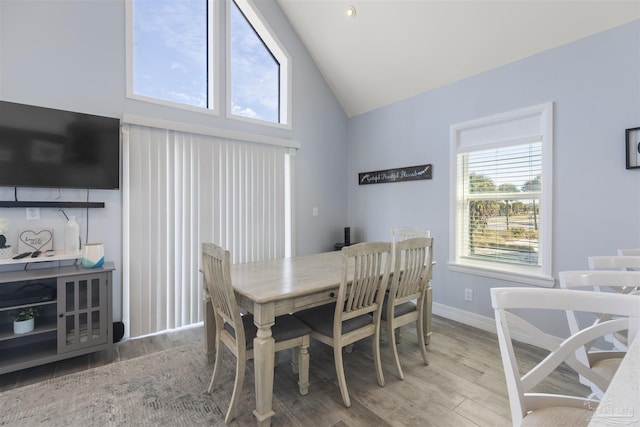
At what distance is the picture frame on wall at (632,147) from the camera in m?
2.16

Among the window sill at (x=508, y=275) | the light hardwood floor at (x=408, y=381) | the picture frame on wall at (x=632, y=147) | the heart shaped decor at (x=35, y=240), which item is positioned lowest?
the light hardwood floor at (x=408, y=381)

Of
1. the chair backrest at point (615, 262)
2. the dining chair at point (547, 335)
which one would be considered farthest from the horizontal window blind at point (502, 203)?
the dining chair at point (547, 335)

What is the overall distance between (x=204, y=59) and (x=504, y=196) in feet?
11.6

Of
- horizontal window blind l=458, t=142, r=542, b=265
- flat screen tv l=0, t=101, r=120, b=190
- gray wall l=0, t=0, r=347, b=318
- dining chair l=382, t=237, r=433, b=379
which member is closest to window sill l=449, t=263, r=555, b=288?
horizontal window blind l=458, t=142, r=542, b=265

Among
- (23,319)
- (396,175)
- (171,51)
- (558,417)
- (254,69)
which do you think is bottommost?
(23,319)

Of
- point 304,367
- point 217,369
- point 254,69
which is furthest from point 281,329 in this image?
point 254,69

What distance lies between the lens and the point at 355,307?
1.95 m

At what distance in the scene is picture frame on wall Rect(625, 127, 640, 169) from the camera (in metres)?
2.16

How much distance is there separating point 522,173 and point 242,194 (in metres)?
2.94

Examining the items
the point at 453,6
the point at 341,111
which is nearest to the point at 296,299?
the point at 453,6

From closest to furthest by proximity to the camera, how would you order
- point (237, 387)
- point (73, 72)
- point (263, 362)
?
1. point (263, 362)
2. point (237, 387)
3. point (73, 72)

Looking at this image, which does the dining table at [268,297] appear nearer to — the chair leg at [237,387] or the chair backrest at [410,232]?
the chair leg at [237,387]

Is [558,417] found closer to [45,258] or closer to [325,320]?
[325,320]

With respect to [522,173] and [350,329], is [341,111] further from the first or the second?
[350,329]
